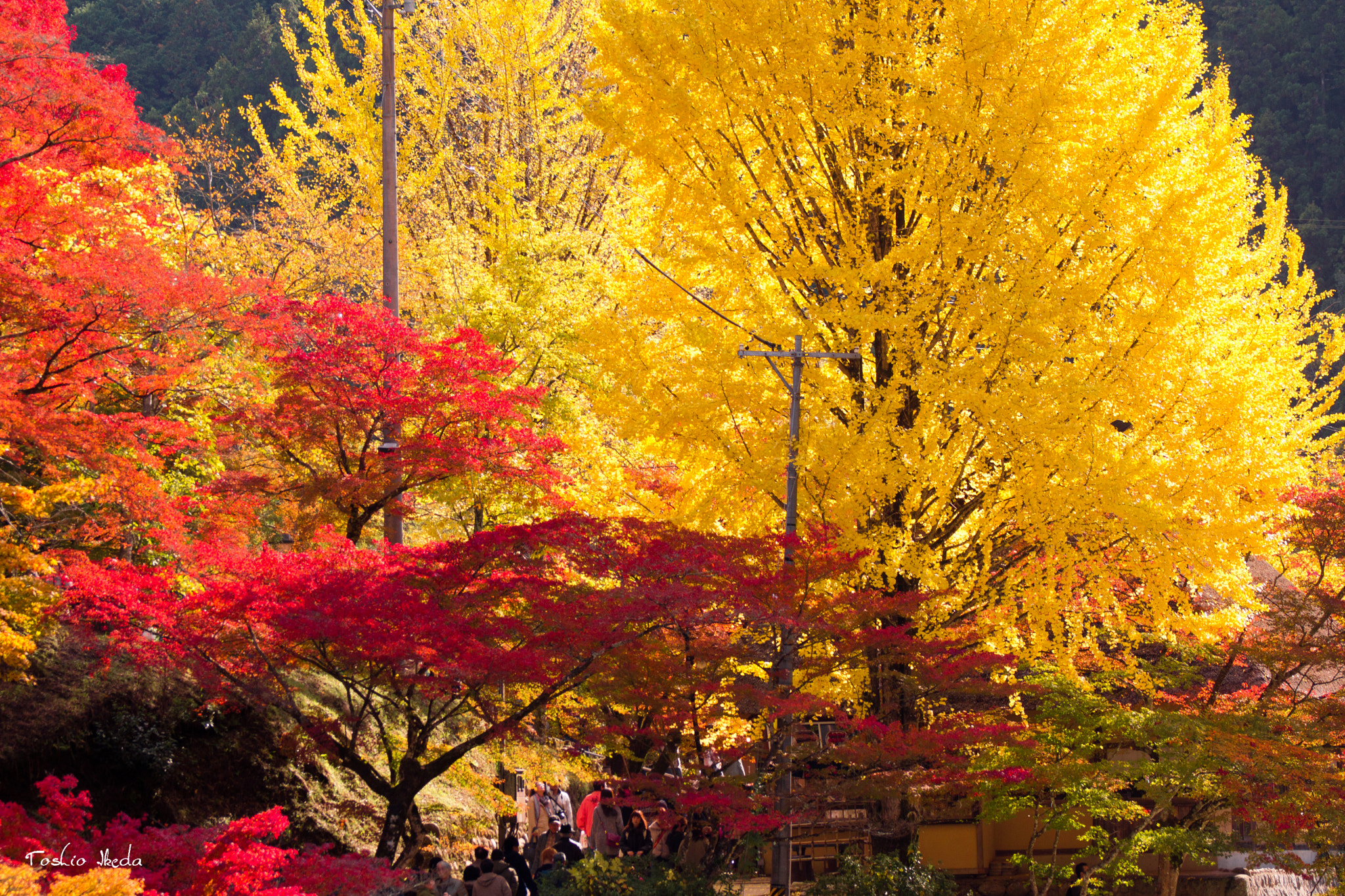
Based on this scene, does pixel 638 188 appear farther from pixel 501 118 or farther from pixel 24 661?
pixel 501 118

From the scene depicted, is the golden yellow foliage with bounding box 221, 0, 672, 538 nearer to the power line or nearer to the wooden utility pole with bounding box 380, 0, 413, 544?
the wooden utility pole with bounding box 380, 0, 413, 544

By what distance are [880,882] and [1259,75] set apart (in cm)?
4930

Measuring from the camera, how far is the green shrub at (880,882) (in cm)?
923

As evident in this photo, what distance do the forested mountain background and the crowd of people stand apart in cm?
3950

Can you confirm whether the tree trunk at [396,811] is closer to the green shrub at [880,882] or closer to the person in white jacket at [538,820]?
the person in white jacket at [538,820]

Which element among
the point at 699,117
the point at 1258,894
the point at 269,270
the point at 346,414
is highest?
the point at 269,270

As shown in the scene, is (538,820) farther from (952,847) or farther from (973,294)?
(973,294)

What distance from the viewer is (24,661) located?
8102 millimetres

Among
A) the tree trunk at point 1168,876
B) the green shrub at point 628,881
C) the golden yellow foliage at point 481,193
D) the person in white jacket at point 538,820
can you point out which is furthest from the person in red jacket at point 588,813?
the tree trunk at point 1168,876

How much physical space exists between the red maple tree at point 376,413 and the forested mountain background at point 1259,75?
37473 millimetres

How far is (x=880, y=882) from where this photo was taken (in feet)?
30.5

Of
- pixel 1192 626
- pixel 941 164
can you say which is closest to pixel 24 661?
pixel 941 164

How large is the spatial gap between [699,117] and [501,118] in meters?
11.7

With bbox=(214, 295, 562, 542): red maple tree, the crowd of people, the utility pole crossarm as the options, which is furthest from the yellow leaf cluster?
the utility pole crossarm
